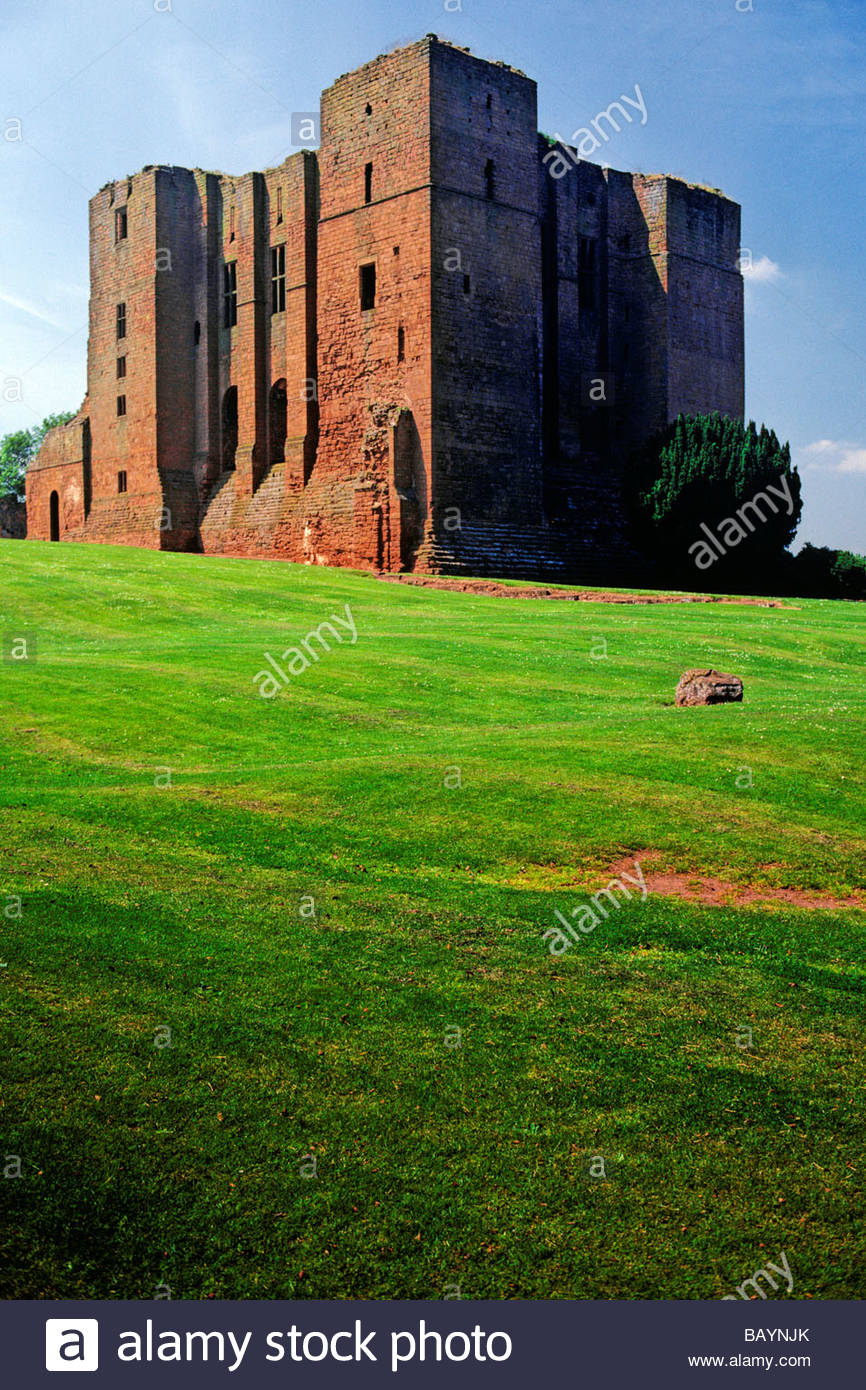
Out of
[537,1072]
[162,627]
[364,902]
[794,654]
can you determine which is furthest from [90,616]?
[537,1072]

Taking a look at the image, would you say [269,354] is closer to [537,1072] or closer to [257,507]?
[257,507]

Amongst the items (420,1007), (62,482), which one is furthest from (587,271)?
(420,1007)

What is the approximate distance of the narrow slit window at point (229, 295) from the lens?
172ft

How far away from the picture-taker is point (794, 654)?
2233cm

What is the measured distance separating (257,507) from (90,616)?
83.2ft

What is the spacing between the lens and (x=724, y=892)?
9.50 meters

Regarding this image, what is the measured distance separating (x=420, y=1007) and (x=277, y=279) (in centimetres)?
4733

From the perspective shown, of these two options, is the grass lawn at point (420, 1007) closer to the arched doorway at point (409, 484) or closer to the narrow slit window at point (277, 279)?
the arched doorway at point (409, 484)

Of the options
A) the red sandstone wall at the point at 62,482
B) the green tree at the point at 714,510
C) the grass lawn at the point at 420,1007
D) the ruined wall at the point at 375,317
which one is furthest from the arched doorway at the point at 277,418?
the grass lawn at the point at 420,1007

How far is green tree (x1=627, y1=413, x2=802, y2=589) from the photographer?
1745 inches

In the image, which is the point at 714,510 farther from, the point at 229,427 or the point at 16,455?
the point at 16,455

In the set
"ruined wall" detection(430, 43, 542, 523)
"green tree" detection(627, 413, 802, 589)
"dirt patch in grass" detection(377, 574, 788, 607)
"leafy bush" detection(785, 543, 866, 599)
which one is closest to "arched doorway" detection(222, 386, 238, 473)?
"ruined wall" detection(430, 43, 542, 523)

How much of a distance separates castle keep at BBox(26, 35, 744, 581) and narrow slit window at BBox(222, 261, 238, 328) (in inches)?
4.7

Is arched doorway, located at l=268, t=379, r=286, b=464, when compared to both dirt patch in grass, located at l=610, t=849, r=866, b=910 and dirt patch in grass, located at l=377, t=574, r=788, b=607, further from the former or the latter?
dirt patch in grass, located at l=610, t=849, r=866, b=910
